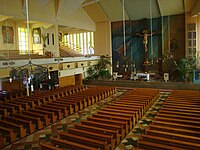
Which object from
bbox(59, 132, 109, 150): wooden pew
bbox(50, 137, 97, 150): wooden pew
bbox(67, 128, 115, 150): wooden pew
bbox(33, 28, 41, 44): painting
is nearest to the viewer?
bbox(50, 137, 97, 150): wooden pew

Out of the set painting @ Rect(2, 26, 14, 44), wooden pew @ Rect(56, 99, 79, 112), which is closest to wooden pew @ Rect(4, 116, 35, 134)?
wooden pew @ Rect(56, 99, 79, 112)

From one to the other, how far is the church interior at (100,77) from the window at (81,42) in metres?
0.12

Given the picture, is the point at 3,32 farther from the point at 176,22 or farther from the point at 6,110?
the point at 176,22

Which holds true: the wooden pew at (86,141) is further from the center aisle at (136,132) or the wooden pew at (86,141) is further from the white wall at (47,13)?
the white wall at (47,13)

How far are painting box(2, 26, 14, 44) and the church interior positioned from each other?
0.25 ft

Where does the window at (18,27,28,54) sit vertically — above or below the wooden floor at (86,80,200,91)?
above

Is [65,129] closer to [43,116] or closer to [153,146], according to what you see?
[43,116]

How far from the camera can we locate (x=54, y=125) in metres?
7.34

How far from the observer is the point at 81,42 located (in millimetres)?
24672

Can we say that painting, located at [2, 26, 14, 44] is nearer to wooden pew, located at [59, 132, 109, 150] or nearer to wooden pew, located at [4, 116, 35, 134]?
wooden pew, located at [4, 116, 35, 134]

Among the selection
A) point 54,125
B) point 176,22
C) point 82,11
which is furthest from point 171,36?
point 54,125

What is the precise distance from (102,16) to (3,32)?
869 cm

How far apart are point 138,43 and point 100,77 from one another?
5072 millimetres

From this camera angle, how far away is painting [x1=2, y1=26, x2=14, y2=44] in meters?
15.3
